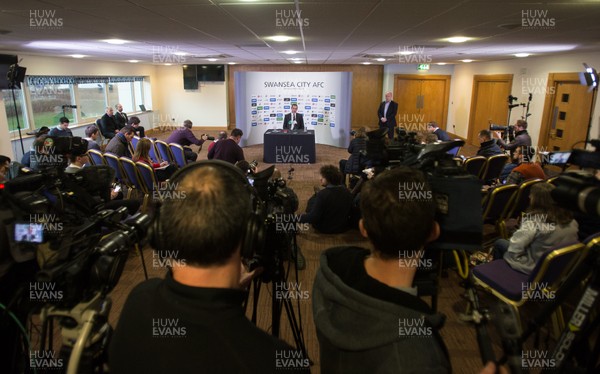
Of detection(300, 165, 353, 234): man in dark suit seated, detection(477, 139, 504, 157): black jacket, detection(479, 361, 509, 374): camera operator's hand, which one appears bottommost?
detection(300, 165, 353, 234): man in dark suit seated

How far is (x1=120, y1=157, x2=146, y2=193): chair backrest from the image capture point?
192 inches

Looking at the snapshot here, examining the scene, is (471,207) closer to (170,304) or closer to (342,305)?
(342,305)

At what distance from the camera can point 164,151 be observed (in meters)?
6.43

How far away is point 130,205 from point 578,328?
352cm

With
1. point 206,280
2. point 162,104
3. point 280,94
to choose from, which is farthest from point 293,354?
point 162,104

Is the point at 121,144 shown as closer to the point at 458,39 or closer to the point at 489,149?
the point at 458,39

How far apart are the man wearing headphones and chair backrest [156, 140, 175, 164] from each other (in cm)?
579

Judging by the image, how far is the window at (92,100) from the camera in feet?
37.2

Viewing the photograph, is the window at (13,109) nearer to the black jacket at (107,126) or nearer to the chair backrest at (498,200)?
the black jacket at (107,126)

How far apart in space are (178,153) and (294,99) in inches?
213

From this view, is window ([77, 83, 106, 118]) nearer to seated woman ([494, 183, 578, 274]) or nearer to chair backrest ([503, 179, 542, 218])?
chair backrest ([503, 179, 542, 218])

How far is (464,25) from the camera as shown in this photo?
3.72 meters

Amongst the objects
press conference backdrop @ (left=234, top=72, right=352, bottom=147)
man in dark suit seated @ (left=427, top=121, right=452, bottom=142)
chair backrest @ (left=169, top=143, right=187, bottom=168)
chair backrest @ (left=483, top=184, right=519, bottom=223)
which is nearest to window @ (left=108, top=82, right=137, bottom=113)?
press conference backdrop @ (left=234, top=72, right=352, bottom=147)

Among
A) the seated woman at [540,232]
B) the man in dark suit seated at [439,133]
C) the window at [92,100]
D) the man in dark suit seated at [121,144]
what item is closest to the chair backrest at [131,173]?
the man in dark suit seated at [121,144]
